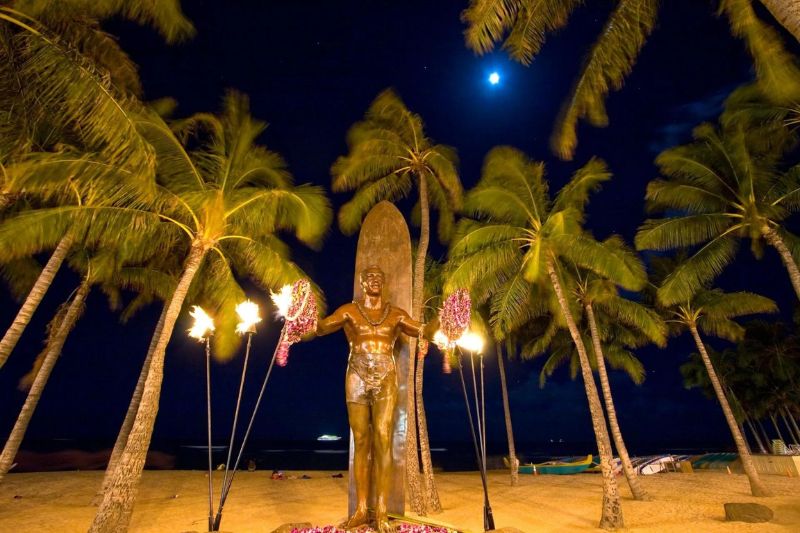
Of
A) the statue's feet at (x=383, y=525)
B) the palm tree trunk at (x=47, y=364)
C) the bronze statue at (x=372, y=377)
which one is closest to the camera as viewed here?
the statue's feet at (x=383, y=525)

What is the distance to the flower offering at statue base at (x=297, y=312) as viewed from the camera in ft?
15.6

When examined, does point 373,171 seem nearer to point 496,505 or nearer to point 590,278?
point 590,278

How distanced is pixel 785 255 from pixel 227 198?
43.9ft

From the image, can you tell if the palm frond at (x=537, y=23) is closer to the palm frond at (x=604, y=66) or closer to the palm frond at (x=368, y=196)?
the palm frond at (x=604, y=66)

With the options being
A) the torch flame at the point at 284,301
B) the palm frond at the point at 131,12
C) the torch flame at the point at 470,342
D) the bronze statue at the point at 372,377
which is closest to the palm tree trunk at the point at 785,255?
the torch flame at the point at 470,342

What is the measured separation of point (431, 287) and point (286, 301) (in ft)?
35.9

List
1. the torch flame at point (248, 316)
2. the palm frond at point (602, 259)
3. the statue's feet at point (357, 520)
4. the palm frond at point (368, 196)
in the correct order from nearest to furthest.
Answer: the statue's feet at point (357, 520) < the torch flame at point (248, 316) < the palm frond at point (602, 259) < the palm frond at point (368, 196)

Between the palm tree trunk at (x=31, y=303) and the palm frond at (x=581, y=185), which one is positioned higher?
the palm frond at (x=581, y=185)

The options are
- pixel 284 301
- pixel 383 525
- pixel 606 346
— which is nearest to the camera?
pixel 383 525

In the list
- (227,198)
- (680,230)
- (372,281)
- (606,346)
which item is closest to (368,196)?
(227,198)

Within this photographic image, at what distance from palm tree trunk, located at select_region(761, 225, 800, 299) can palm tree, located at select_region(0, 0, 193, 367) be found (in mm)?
13629

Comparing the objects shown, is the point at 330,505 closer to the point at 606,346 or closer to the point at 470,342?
the point at 470,342

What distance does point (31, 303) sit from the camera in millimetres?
8742

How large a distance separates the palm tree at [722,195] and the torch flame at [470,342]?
910 cm
